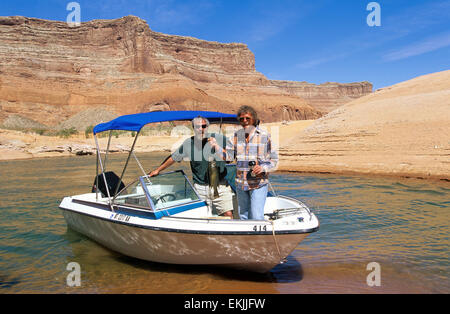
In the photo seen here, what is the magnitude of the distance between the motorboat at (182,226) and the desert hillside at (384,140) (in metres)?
9.48

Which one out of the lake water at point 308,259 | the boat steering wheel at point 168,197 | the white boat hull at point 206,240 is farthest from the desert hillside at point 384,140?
the boat steering wheel at point 168,197

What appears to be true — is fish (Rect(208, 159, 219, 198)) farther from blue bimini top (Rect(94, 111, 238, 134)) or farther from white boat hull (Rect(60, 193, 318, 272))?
blue bimini top (Rect(94, 111, 238, 134))

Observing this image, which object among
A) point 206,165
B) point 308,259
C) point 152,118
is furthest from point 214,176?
point 308,259

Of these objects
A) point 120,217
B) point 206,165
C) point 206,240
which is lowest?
point 206,240

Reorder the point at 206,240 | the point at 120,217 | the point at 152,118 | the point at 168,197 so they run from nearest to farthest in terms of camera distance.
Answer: the point at 206,240, the point at 120,217, the point at 152,118, the point at 168,197

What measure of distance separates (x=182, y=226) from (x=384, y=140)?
13.1m

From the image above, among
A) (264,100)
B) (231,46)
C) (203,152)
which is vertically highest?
(231,46)

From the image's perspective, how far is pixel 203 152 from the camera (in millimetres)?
5238

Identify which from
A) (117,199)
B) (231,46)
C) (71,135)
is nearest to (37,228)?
(117,199)

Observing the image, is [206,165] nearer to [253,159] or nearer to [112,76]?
[253,159]

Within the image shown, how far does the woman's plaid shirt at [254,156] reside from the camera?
425 cm

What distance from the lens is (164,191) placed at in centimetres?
586
